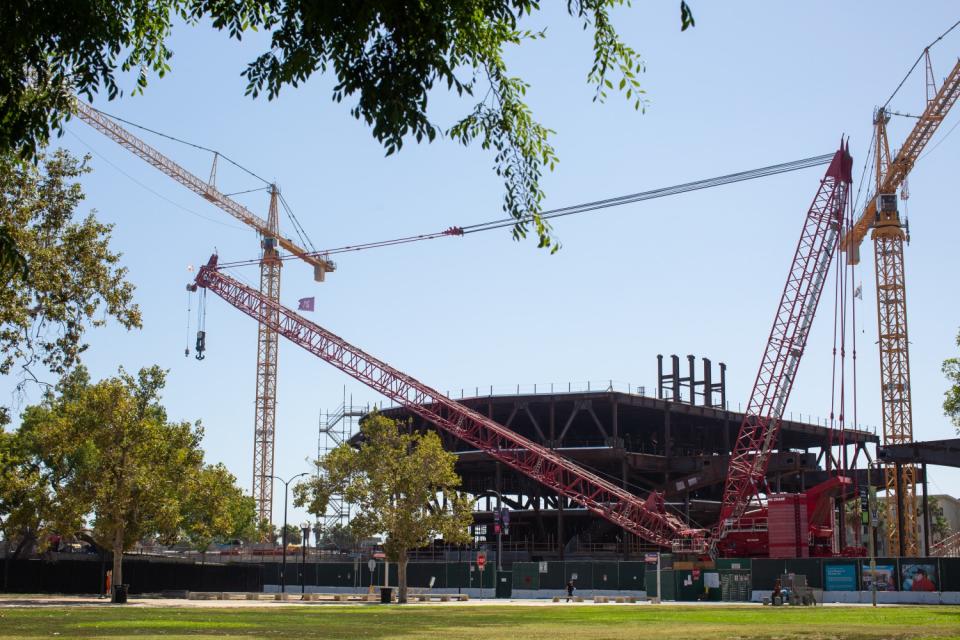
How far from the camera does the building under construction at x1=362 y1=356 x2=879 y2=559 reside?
11069cm

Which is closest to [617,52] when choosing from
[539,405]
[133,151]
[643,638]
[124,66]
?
[124,66]

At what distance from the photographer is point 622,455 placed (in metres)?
110

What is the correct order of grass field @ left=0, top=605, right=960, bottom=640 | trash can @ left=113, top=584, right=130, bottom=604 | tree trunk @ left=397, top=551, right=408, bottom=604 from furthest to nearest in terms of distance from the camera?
tree trunk @ left=397, top=551, right=408, bottom=604 < trash can @ left=113, top=584, right=130, bottom=604 < grass field @ left=0, top=605, right=960, bottom=640

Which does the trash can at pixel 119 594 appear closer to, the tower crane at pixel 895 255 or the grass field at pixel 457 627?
the grass field at pixel 457 627

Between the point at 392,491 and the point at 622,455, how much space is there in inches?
Result: 1742

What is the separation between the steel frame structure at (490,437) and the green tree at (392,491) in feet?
106

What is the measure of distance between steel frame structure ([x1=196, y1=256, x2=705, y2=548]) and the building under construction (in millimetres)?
2519

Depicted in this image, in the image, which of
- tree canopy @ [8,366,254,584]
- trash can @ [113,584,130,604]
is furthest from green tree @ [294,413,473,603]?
trash can @ [113,584,130,604]

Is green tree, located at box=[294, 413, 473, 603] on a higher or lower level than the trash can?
higher

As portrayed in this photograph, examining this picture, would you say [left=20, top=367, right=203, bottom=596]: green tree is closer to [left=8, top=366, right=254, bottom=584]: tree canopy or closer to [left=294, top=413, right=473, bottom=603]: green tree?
[left=8, top=366, right=254, bottom=584]: tree canopy

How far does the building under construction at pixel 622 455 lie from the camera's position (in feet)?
363

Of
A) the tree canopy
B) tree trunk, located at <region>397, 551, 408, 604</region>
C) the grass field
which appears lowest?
tree trunk, located at <region>397, 551, 408, 604</region>

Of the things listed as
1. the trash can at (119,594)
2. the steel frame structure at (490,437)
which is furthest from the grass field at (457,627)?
the steel frame structure at (490,437)

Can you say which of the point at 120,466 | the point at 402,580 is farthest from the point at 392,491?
the point at 120,466
